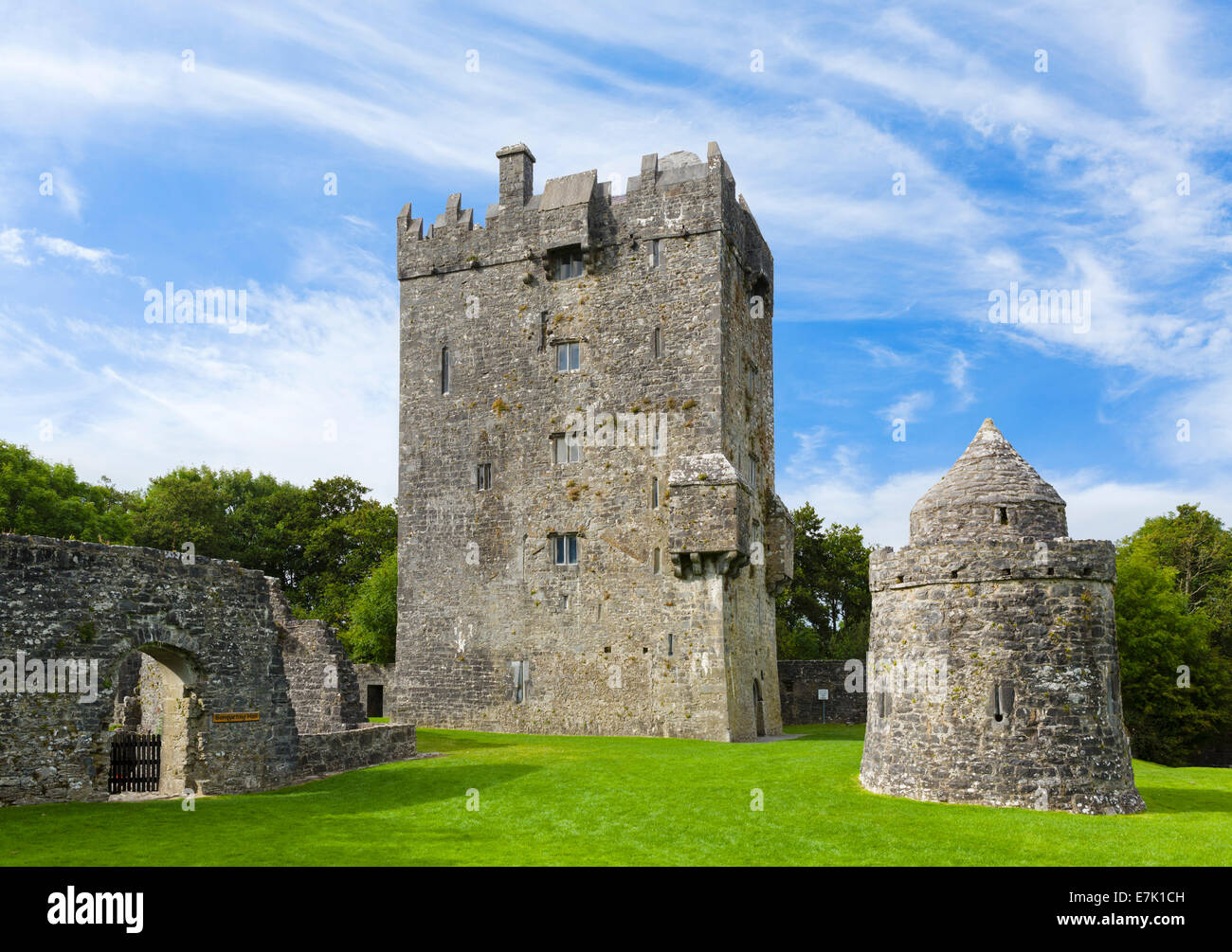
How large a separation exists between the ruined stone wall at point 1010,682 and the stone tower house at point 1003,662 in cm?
2

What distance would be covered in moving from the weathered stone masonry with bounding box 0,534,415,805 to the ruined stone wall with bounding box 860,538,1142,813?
11626 mm

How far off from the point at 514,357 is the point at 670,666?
12.3m

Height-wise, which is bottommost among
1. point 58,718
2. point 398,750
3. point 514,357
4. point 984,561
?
point 398,750

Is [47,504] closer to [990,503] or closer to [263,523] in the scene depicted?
[263,523]

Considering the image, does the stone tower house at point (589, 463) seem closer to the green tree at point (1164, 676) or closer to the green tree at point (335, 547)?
the green tree at point (1164, 676)

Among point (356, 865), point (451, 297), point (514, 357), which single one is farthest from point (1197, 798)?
point (451, 297)

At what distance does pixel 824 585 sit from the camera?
55.5m

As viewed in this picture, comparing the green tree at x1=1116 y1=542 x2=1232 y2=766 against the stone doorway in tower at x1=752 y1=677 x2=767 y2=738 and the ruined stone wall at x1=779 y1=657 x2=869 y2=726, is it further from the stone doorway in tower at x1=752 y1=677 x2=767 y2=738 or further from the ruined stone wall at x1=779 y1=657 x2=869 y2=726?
the stone doorway in tower at x1=752 y1=677 x2=767 y2=738

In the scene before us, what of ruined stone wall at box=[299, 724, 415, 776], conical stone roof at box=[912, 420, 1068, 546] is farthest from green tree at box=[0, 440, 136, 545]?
conical stone roof at box=[912, 420, 1068, 546]

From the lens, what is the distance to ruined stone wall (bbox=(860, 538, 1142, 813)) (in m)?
15.6

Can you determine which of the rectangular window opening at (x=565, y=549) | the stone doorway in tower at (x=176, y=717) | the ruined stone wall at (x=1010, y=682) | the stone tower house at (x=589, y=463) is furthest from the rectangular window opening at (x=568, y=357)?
the ruined stone wall at (x=1010, y=682)

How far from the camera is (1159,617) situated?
4131 cm
